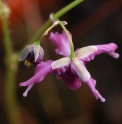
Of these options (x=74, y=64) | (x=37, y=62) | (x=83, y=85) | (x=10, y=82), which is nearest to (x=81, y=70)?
(x=74, y=64)

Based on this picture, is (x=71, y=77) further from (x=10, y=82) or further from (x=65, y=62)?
(x=10, y=82)

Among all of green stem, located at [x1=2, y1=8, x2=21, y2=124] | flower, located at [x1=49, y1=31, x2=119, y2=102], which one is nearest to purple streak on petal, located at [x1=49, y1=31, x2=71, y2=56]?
flower, located at [x1=49, y1=31, x2=119, y2=102]

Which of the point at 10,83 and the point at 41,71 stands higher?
the point at 41,71

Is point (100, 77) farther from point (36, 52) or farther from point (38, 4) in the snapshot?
point (36, 52)

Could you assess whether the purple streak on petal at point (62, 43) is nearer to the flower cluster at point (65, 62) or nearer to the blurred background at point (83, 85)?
the flower cluster at point (65, 62)

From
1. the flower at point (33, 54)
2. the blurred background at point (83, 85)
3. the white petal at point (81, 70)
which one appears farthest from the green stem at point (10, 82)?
the white petal at point (81, 70)

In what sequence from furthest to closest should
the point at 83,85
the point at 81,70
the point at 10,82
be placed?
1. the point at 83,85
2. the point at 10,82
3. the point at 81,70

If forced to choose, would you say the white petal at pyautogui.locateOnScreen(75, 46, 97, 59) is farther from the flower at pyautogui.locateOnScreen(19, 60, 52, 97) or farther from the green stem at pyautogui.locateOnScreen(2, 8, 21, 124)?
the green stem at pyautogui.locateOnScreen(2, 8, 21, 124)
